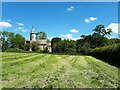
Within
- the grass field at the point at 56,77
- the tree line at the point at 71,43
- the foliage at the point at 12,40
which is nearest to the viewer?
the grass field at the point at 56,77

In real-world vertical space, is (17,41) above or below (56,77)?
above

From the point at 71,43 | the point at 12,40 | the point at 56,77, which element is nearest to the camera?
the point at 56,77

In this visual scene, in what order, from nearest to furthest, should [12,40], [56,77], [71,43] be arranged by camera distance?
→ [56,77] < [71,43] < [12,40]

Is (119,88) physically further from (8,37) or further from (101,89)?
(8,37)

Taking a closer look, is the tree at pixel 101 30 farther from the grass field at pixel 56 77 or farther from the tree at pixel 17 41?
the grass field at pixel 56 77

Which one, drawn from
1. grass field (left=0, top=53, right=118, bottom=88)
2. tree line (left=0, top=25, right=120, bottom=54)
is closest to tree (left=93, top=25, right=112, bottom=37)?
tree line (left=0, top=25, right=120, bottom=54)

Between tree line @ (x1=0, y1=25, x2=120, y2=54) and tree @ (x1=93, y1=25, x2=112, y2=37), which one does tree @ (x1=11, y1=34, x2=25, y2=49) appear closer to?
tree line @ (x1=0, y1=25, x2=120, y2=54)

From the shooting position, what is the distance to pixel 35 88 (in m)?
8.09

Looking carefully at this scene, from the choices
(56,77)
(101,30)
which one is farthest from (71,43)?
(56,77)

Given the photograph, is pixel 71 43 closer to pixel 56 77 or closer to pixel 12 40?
pixel 12 40

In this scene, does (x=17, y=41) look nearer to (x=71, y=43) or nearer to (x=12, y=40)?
(x=12, y=40)

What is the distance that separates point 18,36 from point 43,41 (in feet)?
45.3

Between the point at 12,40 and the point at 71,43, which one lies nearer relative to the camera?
the point at 71,43

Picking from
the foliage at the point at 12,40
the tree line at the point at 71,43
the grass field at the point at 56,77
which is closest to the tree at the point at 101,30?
the tree line at the point at 71,43
